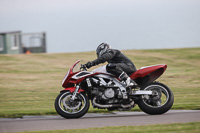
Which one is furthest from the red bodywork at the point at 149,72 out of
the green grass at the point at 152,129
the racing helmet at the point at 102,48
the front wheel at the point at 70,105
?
the green grass at the point at 152,129

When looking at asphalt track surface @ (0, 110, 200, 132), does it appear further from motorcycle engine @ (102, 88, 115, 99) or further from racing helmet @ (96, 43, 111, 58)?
racing helmet @ (96, 43, 111, 58)

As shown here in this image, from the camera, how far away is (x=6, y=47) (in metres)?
32.1

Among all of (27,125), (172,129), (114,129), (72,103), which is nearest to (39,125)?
(27,125)

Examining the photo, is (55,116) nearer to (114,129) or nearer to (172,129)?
(114,129)

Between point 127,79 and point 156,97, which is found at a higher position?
point 127,79

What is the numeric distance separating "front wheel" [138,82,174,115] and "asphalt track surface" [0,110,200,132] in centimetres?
15

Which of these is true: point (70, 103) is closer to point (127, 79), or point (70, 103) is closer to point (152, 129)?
point (127, 79)

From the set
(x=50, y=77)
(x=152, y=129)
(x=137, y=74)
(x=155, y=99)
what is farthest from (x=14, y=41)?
(x=152, y=129)

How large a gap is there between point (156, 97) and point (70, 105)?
1.86 meters

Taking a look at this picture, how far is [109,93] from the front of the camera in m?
8.19

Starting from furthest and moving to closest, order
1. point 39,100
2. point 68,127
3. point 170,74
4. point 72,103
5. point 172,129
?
point 170,74 → point 39,100 → point 72,103 → point 68,127 → point 172,129

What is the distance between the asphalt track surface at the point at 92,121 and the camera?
6949mm

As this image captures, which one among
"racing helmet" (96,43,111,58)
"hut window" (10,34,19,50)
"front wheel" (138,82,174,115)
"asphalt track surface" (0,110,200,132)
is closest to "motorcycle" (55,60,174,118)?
"front wheel" (138,82,174,115)

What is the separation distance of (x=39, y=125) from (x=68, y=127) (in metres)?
0.66
